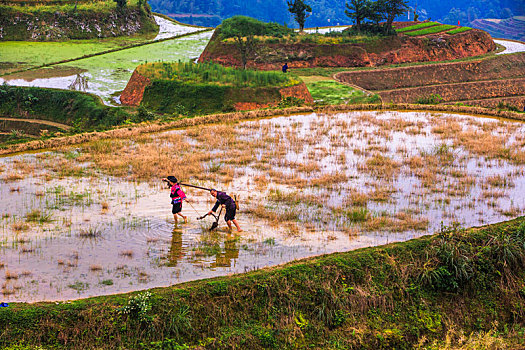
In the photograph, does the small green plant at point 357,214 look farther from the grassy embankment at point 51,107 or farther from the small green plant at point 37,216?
the grassy embankment at point 51,107

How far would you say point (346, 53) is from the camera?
40406 millimetres

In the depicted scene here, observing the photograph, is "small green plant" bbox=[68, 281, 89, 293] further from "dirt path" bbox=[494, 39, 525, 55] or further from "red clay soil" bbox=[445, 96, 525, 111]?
"dirt path" bbox=[494, 39, 525, 55]

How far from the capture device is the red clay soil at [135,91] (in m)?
28.0

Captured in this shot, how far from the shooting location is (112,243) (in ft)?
31.5

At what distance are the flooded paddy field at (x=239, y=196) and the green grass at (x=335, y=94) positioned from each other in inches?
351

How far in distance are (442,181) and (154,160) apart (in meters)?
7.36

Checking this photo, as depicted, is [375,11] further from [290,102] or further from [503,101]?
[290,102]

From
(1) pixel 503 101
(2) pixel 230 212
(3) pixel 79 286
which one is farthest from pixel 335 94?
(3) pixel 79 286

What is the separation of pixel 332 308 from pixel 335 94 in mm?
22561

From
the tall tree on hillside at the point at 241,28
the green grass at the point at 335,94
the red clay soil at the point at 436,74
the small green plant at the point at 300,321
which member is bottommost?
the small green plant at the point at 300,321

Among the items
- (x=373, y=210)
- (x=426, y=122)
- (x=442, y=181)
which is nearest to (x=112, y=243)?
(x=373, y=210)

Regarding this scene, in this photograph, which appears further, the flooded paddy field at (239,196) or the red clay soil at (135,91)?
the red clay soil at (135,91)

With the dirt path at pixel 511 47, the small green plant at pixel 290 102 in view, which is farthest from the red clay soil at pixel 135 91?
the dirt path at pixel 511 47

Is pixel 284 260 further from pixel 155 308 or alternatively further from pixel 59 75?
pixel 59 75
